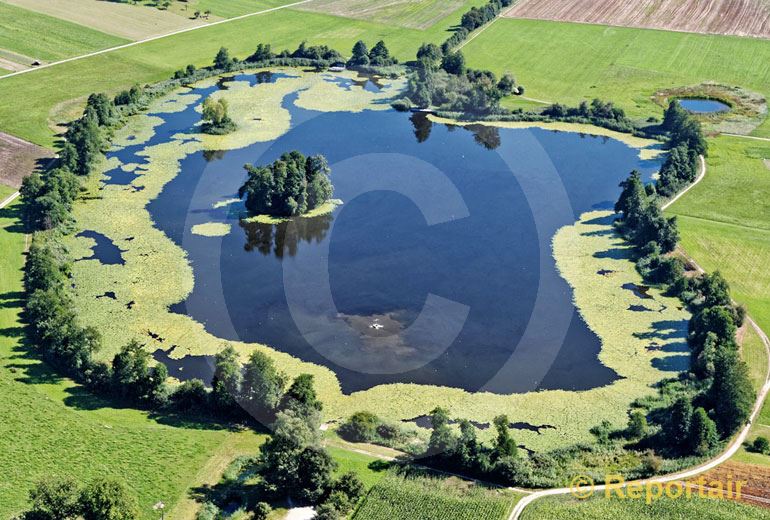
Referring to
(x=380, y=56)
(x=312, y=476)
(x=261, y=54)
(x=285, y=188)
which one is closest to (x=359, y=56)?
(x=380, y=56)

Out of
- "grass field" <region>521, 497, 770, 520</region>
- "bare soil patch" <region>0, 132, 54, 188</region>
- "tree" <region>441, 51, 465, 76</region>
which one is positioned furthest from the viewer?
"tree" <region>441, 51, 465, 76</region>

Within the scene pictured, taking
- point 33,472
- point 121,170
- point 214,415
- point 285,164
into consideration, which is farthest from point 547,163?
point 33,472

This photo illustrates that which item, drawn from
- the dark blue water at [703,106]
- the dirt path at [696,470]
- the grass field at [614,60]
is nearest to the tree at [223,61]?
the grass field at [614,60]

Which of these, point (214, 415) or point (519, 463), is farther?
point (214, 415)

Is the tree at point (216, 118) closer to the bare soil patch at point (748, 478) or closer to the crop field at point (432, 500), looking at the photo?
the crop field at point (432, 500)

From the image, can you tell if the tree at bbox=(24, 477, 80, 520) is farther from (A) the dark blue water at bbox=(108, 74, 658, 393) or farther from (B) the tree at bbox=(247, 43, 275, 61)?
(B) the tree at bbox=(247, 43, 275, 61)

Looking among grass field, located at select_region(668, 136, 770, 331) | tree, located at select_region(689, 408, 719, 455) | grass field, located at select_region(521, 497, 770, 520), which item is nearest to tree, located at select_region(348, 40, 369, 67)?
grass field, located at select_region(668, 136, 770, 331)

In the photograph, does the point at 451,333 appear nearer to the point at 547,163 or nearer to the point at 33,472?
the point at 33,472
